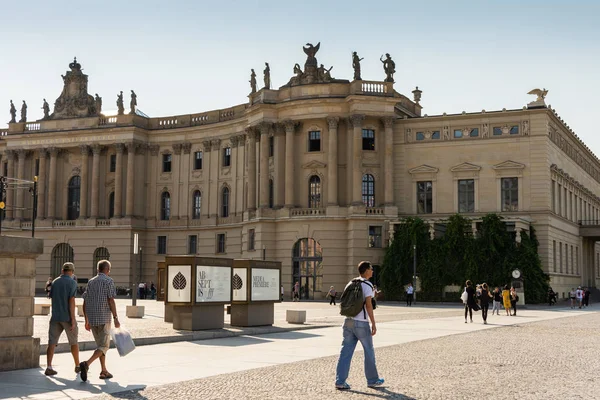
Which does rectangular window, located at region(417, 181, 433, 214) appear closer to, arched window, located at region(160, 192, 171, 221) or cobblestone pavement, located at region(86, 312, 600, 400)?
arched window, located at region(160, 192, 171, 221)

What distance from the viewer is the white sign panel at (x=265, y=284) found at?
28.2 m

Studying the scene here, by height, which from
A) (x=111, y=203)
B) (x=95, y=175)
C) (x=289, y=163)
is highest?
(x=95, y=175)

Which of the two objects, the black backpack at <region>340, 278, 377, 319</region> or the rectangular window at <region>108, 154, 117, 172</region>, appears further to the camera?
the rectangular window at <region>108, 154, 117, 172</region>

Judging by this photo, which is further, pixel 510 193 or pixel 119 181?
pixel 119 181

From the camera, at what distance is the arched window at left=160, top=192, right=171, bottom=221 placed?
3196 inches

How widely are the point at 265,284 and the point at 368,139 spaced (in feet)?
131

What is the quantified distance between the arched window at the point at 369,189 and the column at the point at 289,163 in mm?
5934

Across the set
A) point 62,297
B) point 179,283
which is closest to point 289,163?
point 179,283

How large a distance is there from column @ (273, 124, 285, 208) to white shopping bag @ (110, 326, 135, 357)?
175 feet

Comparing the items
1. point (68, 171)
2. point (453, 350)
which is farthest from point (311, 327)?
point (68, 171)

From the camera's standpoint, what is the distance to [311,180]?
6819cm

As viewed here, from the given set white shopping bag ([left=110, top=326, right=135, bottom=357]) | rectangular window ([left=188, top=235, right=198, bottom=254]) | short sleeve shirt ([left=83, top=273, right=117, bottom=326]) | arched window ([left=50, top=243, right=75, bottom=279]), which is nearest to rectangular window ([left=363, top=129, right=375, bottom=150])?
rectangular window ([left=188, top=235, right=198, bottom=254])

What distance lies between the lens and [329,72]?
229ft

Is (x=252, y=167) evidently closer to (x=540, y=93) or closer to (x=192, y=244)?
(x=192, y=244)
